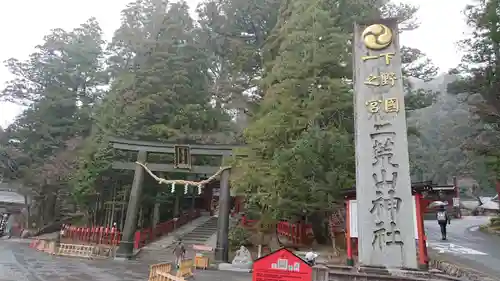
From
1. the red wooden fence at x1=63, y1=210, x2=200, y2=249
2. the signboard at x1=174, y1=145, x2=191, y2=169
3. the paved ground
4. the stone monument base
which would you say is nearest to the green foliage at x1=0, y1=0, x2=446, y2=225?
the red wooden fence at x1=63, y1=210, x2=200, y2=249

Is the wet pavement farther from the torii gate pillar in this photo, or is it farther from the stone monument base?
the stone monument base

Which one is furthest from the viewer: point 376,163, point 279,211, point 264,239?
point 264,239

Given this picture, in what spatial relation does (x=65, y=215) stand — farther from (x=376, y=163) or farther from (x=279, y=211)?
(x=376, y=163)

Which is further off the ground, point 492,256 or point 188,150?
point 188,150

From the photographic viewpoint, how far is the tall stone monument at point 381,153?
9.91 m

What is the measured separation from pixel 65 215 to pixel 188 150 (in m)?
19.1

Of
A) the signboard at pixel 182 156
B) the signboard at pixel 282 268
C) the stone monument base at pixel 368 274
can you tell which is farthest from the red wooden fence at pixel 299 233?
the signboard at pixel 282 268

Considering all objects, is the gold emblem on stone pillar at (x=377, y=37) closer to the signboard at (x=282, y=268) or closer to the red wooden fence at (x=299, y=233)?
the signboard at (x=282, y=268)

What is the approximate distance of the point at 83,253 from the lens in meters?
18.4

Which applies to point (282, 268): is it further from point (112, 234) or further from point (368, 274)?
point (112, 234)

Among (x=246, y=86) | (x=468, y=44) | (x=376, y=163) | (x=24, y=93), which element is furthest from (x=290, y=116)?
(x=24, y=93)

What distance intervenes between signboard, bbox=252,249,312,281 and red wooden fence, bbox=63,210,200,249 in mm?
14626

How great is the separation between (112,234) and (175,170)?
5.59m

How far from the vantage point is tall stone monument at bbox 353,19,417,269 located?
991cm
